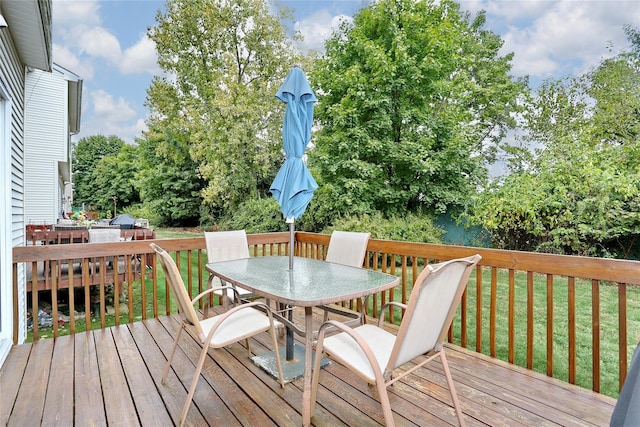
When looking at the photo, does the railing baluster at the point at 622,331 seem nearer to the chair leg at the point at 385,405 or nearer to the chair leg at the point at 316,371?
the chair leg at the point at 385,405

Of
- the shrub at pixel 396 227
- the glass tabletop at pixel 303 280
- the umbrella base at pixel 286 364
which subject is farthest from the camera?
the shrub at pixel 396 227

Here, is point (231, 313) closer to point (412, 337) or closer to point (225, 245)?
point (412, 337)

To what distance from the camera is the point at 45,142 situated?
937 cm

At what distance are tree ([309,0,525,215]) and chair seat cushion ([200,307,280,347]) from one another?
5.98 meters

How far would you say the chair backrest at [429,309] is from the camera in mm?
1629

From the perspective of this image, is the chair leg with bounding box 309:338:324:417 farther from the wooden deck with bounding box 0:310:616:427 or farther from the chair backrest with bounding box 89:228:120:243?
the chair backrest with bounding box 89:228:120:243

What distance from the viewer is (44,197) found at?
30.1 feet

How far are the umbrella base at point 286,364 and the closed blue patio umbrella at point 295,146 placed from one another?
0.72 m

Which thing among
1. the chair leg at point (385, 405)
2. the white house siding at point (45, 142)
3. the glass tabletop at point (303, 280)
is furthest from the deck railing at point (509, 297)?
the white house siding at point (45, 142)

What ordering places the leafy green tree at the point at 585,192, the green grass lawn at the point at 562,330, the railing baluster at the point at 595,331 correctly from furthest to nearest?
the leafy green tree at the point at 585,192 < the green grass lawn at the point at 562,330 < the railing baluster at the point at 595,331

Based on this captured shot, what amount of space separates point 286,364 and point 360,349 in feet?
3.22

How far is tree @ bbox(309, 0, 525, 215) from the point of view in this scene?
8.45 metres

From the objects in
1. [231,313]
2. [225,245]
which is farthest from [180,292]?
[225,245]

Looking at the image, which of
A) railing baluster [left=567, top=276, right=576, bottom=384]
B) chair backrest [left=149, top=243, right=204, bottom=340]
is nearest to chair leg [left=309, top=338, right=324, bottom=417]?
chair backrest [left=149, top=243, right=204, bottom=340]
